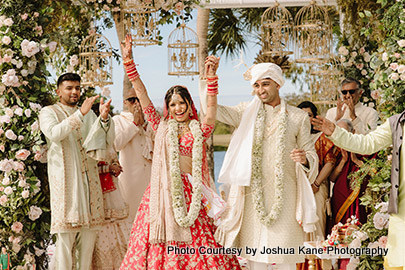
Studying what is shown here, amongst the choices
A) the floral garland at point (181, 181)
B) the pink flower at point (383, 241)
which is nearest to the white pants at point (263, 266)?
the floral garland at point (181, 181)

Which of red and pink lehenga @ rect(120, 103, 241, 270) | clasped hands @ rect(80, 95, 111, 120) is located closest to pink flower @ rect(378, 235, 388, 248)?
red and pink lehenga @ rect(120, 103, 241, 270)

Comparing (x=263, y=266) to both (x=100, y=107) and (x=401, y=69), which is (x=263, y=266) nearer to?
(x=401, y=69)

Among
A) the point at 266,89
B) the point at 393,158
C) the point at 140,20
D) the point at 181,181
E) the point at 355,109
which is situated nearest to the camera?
the point at 393,158

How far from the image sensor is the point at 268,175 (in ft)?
17.0

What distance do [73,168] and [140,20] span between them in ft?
8.28

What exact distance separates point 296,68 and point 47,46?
13.0 m

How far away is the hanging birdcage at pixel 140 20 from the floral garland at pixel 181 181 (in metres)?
2.41

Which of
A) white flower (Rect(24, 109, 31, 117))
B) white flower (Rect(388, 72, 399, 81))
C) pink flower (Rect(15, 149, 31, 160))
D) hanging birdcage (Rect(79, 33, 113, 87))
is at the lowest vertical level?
pink flower (Rect(15, 149, 31, 160))

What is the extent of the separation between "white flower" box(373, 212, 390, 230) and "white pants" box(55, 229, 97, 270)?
2744 mm

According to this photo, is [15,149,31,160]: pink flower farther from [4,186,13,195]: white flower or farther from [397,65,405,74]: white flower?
[397,65,405,74]: white flower

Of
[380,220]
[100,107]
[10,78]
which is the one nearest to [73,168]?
[100,107]

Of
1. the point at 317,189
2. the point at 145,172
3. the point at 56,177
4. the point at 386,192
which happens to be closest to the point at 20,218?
the point at 56,177

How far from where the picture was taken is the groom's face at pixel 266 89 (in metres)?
5.21

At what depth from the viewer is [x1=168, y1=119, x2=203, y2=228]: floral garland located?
541 centimetres
